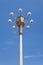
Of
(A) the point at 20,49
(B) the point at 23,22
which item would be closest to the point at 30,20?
(B) the point at 23,22

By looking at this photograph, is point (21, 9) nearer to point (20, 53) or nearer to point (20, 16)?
point (20, 16)

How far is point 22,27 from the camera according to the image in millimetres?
18703

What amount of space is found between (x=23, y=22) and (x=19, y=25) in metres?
0.34

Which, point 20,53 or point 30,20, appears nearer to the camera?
point 20,53

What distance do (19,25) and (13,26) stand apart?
64cm

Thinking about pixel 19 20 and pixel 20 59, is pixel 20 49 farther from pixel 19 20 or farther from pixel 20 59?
pixel 19 20

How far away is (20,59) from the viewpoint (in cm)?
1766

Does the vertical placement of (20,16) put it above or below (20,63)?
above

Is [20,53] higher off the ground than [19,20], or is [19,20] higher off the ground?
[19,20]

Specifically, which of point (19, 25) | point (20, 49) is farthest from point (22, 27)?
point (20, 49)

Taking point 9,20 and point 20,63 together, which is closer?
point 20,63

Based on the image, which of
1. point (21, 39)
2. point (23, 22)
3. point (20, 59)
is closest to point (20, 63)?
point (20, 59)

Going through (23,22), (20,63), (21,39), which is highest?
(23,22)

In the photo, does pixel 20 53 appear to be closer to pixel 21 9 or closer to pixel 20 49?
pixel 20 49
